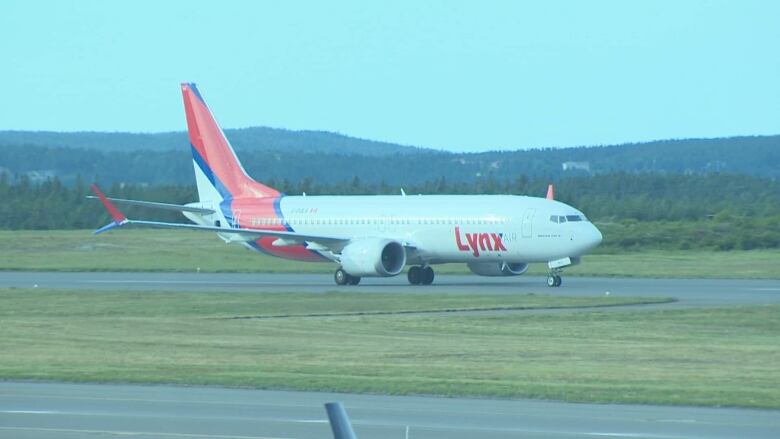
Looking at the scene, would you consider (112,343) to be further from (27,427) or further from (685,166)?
(685,166)

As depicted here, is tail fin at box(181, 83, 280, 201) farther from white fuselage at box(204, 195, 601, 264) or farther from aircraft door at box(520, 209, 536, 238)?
aircraft door at box(520, 209, 536, 238)

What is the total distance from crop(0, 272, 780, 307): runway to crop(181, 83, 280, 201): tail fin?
2.93 meters

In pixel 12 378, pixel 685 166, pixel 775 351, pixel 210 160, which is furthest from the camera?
pixel 685 166

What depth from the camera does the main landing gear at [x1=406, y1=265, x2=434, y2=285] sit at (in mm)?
48062

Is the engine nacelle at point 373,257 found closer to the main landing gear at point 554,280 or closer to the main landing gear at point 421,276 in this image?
the main landing gear at point 421,276

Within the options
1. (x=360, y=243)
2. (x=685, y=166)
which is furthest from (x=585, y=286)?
(x=685, y=166)

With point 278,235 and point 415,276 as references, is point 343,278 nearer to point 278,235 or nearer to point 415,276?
point 415,276

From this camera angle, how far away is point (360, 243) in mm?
46969

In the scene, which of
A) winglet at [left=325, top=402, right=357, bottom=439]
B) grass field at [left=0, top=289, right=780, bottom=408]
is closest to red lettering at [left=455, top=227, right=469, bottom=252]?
grass field at [left=0, top=289, right=780, bottom=408]

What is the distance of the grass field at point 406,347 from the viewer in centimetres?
2073

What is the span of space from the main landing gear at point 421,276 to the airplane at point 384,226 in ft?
Answer: 0.10

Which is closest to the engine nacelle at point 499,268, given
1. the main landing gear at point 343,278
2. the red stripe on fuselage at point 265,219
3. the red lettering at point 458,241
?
the red lettering at point 458,241

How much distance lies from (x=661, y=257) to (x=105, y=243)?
26103mm

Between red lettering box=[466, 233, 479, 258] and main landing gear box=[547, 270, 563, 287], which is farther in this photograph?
red lettering box=[466, 233, 479, 258]
